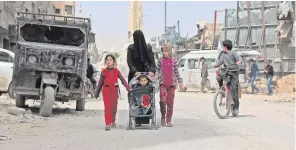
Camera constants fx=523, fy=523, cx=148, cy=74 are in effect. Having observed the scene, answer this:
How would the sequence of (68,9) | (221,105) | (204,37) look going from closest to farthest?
(221,105)
(204,37)
(68,9)

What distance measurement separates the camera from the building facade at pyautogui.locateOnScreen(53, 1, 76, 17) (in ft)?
295

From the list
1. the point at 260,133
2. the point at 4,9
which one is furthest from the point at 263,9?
the point at 260,133

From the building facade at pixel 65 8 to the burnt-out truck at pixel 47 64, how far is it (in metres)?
76.5

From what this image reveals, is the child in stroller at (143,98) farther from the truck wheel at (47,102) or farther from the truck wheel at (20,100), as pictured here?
the truck wheel at (20,100)

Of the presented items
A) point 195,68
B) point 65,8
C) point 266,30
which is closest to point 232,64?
point 195,68

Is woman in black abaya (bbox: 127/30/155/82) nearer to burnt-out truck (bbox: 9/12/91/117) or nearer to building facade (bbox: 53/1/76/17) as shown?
burnt-out truck (bbox: 9/12/91/117)

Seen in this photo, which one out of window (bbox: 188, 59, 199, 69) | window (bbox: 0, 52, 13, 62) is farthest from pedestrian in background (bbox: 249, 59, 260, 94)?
window (bbox: 0, 52, 13, 62)

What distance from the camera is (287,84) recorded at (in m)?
24.5

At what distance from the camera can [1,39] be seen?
32.7m

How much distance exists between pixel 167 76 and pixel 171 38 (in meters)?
43.9

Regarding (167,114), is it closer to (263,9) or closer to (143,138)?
(143,138)

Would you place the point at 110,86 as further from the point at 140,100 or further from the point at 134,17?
the point at 134,17

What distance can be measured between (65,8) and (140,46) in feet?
294

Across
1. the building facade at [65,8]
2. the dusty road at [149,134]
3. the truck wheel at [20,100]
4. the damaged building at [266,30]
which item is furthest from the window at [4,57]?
the building facade at [65,8]
